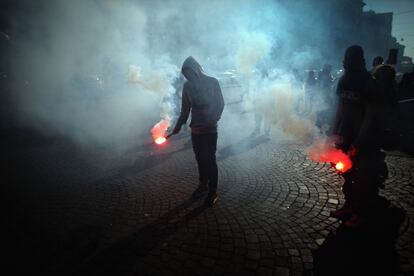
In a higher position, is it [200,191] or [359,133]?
[359,133]

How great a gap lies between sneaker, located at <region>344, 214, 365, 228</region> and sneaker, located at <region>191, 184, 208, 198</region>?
230cm

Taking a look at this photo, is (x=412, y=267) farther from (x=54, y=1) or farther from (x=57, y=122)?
(x=54, y=1)

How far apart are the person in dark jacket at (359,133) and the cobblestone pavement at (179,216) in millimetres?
418

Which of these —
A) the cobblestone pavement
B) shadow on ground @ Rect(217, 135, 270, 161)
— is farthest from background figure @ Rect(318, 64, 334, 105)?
the cobblestone pavement

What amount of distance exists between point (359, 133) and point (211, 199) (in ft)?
7.90

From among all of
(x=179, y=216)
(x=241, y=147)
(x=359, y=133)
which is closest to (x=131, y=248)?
(x=179, y=216)

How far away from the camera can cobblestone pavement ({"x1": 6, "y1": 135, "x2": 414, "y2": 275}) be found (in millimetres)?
3066

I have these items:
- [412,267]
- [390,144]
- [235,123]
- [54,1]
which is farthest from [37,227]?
[54,1]

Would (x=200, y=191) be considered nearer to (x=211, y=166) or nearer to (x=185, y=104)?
(x=211, y=166)

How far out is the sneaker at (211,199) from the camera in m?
4.36

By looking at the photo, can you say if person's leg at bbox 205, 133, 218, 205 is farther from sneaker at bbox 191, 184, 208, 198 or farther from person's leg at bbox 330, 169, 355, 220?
person's leg at bbox 330, 169, 355, 220

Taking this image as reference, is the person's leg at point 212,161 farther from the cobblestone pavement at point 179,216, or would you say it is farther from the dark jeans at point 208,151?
the cobblestone pavement at point 179,216

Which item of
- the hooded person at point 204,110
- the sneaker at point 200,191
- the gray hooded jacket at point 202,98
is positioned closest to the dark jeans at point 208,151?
the hooded person at point 204,110

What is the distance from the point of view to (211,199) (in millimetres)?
4414
